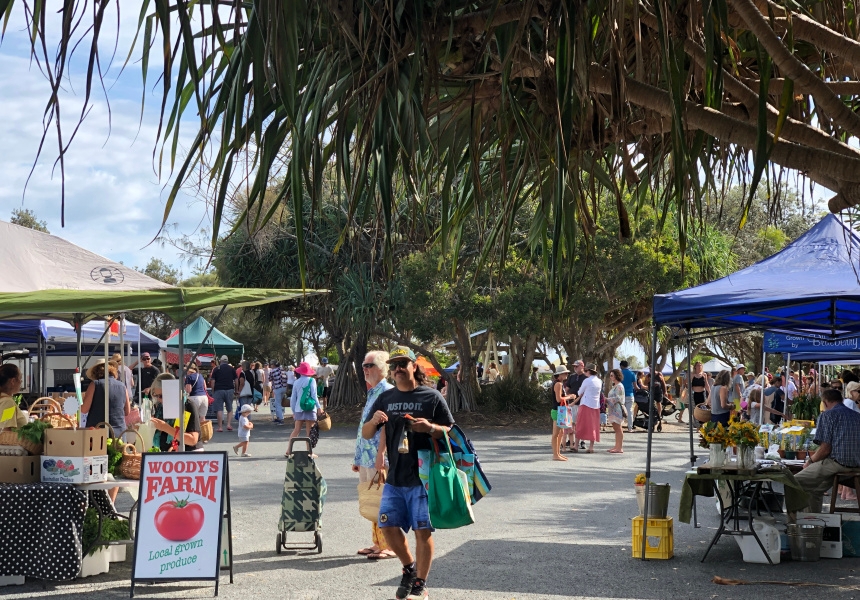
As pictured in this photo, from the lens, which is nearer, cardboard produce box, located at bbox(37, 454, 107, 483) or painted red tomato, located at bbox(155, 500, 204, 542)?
painted red tomato, located at bbox(155, 500, 204, 542)

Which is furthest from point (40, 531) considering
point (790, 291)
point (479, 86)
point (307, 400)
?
point (307, 400)

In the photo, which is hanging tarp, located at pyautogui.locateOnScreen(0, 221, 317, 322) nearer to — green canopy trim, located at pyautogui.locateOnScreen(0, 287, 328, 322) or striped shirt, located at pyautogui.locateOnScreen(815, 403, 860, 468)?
green canopy trim, located at pyautogui.locateOnScreen(0, 287, 328, 322)

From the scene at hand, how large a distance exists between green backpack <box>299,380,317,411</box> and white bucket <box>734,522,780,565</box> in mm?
7890

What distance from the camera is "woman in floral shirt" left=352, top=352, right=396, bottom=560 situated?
26.2ft

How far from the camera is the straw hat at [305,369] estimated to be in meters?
14.7

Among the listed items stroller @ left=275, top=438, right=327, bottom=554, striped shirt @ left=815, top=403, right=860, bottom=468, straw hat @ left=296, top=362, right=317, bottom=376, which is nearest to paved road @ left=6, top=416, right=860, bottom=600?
stroller @ left=275, top=438, right=327, bottom=554

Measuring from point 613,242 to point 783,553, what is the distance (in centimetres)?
1634

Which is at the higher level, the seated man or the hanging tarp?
the hanging tarp

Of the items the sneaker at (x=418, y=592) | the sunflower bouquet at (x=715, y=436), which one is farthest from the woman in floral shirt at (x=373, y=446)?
the sunflower bouquet at (x=715, y=436)

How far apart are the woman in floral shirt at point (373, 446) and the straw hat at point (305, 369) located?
6.05m

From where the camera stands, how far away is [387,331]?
3033 centimetres

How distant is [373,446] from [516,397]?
63.7ft

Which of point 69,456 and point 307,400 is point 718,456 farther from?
point 307,400

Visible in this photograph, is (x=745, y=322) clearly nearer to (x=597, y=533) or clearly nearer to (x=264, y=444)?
(x=597, y=533)
